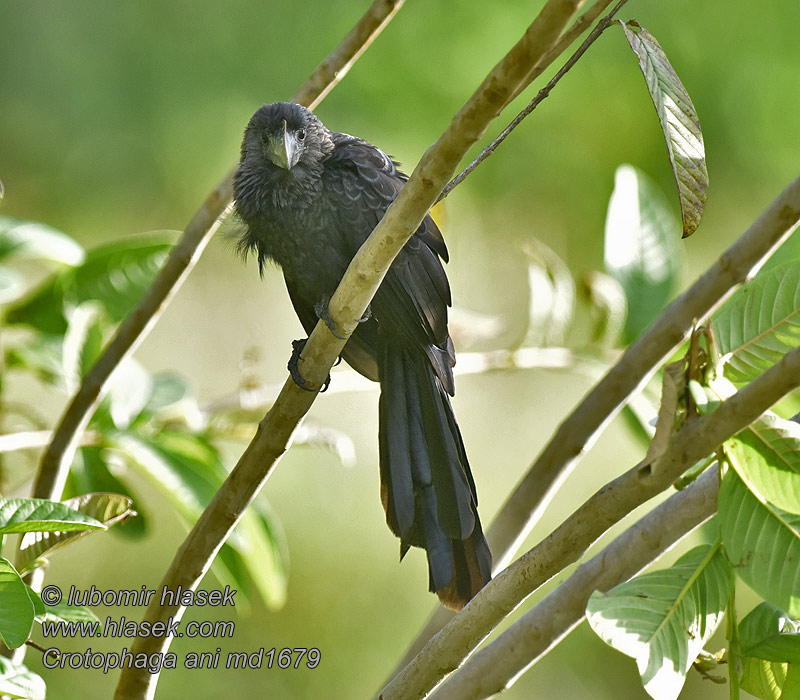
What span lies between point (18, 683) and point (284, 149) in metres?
0.87

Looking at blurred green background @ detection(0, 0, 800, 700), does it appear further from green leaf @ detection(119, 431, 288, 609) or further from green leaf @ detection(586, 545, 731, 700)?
green leaf @ detection(586, 545, 731, 700)

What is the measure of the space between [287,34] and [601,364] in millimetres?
2308

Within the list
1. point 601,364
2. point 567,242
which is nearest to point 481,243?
point 567,242

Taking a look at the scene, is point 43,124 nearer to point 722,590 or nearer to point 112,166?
point 112,166

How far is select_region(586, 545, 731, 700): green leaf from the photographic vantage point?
0.58m

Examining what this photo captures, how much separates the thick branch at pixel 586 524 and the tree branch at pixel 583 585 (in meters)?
0.09

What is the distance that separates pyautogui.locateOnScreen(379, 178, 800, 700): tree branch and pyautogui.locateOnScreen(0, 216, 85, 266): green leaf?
0.70 metres

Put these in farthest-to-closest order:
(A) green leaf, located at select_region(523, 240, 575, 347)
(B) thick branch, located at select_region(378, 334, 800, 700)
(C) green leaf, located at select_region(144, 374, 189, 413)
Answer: (A) green leaf, located at select_region(523, 240, 575, 347), (C) green leaf, located at select_region(144, 374, 189, 413), (B) thick branch, located at select_region(378, 334, 800, 700)

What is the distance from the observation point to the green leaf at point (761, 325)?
2.05ft

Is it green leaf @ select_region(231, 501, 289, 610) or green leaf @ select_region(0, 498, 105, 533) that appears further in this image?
green leaf @ select_region(231, 501, 289, 610)

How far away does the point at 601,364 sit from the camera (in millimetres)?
1284

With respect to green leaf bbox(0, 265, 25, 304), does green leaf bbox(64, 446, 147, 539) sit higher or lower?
lower

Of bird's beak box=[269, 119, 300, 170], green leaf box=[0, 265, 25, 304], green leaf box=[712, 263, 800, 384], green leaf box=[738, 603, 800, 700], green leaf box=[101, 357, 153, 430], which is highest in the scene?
bird's beak box=[269, 119, 300, 170]

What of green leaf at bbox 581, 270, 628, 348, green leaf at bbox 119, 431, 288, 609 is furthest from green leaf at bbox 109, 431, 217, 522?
green leaf at bbox 581, 270, 628, 348
